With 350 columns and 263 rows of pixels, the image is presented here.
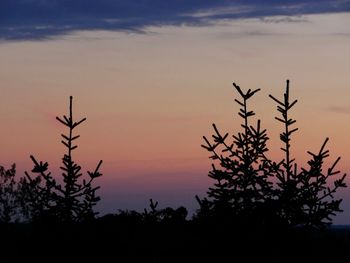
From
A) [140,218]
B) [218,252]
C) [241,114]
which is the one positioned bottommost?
[218,252]

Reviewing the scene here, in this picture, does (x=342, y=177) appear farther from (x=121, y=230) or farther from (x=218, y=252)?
(x=121, y=230)

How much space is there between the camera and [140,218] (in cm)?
1983

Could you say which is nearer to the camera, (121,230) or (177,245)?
(177,245)

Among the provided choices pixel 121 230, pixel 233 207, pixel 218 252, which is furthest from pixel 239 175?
pixel 121 230

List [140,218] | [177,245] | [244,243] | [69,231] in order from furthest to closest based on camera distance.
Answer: [140,218] → [69,231] → [177,245] → [244,243]

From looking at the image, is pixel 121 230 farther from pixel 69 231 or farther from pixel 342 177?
pixel 342 177

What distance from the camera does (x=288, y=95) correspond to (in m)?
15.8

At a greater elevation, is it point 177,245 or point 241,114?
point 241,114

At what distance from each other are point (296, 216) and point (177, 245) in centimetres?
267

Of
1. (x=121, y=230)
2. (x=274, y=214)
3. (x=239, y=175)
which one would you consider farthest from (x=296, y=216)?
(x=121, y=230)

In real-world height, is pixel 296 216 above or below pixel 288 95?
below

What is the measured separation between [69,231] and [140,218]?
279cm

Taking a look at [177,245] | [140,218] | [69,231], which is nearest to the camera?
[177,245]

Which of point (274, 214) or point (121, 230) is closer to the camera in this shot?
point (274, 214)
